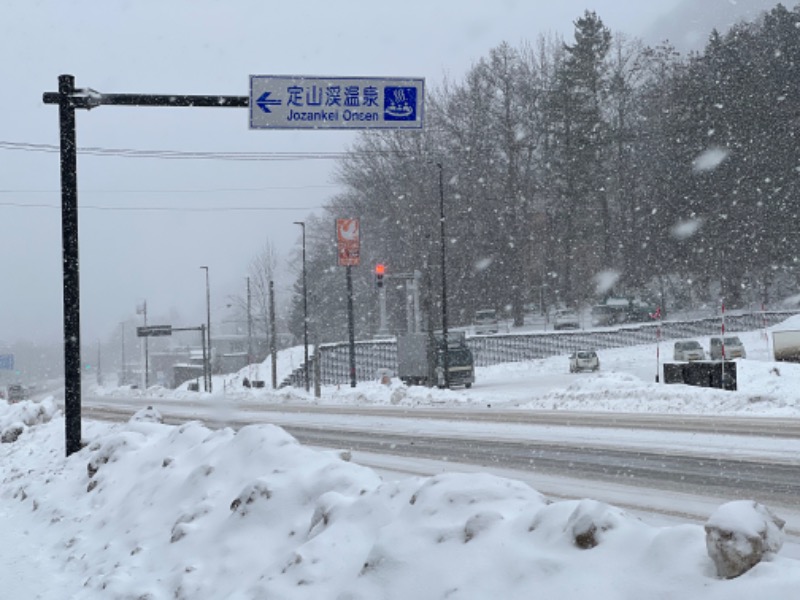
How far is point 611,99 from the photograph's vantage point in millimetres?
72688

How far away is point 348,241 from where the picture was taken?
4297 centimetres

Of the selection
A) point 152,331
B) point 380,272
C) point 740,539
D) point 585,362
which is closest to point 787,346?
point 585,362

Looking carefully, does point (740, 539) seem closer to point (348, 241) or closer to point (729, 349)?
point (348, 241)

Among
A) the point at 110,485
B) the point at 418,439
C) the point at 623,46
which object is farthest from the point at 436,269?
the point at 110,485

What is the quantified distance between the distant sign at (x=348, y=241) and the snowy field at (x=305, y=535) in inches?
1183

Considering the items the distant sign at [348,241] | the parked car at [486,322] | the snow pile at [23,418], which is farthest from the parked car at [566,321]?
the snow pile at [23,418]

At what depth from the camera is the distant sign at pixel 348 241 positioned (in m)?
42.5

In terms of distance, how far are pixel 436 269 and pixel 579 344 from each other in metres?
14.5

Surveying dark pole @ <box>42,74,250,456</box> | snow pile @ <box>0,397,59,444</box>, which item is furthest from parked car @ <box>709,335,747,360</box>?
dark pole @ <box>42,74,250,456</box>

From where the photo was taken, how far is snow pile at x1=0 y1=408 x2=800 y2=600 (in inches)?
167

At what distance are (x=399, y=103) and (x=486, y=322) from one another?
5088 centimetres

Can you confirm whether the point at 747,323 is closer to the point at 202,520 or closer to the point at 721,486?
the point at 721,486

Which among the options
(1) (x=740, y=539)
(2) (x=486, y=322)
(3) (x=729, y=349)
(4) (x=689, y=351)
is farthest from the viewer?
(2) (x=486, y=322)

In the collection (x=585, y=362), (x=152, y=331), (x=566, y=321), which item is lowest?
(x=585, y=362)
